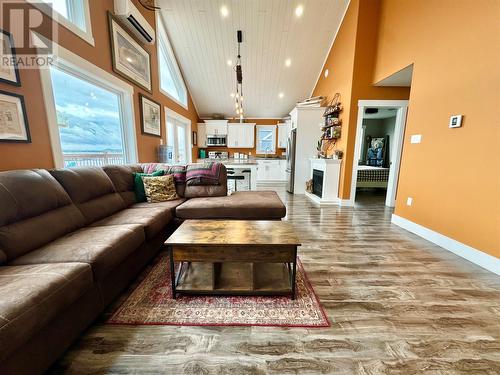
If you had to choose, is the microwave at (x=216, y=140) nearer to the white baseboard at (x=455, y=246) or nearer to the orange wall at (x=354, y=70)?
the orange wall at (x=354, y=70)

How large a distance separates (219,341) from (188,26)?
5704 millimetres

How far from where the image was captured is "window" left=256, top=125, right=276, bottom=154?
8172mm

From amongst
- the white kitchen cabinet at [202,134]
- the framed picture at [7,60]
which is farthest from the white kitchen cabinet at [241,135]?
the framed picture at [7,60]

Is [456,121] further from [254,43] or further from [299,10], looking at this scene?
[254,43]

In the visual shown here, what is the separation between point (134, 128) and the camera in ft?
11.6

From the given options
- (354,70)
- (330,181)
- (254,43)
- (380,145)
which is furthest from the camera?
(380,145)

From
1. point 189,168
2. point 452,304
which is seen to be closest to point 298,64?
point 189,168

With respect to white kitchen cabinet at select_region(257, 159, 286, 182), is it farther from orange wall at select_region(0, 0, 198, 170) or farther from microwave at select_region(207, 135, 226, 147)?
orange wall at select_region(0, 0, 198, 170)

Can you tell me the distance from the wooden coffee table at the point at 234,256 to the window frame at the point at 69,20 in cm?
253

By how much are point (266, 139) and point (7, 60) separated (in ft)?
23.6

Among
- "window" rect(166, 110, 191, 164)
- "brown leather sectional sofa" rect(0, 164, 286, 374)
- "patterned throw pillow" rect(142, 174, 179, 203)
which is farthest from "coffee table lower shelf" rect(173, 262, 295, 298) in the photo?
"window" rect(166, 110, 191, 164)

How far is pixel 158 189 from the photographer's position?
276 cm

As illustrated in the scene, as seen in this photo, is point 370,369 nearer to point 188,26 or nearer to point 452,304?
point 452,304

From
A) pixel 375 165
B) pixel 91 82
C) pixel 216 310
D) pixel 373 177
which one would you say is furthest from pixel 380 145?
pixel 91 82
